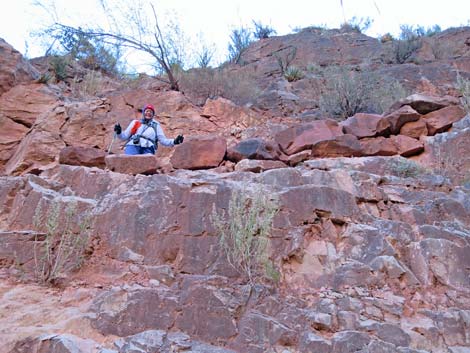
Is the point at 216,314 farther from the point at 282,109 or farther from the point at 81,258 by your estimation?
the point at 282,109

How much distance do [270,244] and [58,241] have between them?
1.88m

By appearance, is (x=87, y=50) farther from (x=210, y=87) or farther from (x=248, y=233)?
(x=248, y=233)

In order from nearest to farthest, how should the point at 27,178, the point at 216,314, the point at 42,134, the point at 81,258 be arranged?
the point at 216,314
the point at 81,258
the point at 27,178
the point at 42,134

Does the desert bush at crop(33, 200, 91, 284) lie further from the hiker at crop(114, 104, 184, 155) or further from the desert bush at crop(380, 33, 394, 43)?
the desert bush at crop(380, 33, 394, 43)

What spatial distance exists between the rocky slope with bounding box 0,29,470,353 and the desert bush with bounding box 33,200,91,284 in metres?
0.03

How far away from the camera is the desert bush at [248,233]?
3.64 m

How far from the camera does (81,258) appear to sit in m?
3.87

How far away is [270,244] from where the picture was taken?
3.88 metres

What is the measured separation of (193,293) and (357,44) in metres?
13.5

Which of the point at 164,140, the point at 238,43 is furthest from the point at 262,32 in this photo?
the point at 164,140

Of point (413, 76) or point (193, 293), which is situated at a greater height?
point (413, 76)

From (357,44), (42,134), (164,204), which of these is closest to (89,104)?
(42,134)

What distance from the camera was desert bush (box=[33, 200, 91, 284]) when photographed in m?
3.69

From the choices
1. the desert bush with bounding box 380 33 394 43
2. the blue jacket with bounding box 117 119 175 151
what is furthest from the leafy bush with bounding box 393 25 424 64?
the blue jacket with bounding box 117 119 175 151
